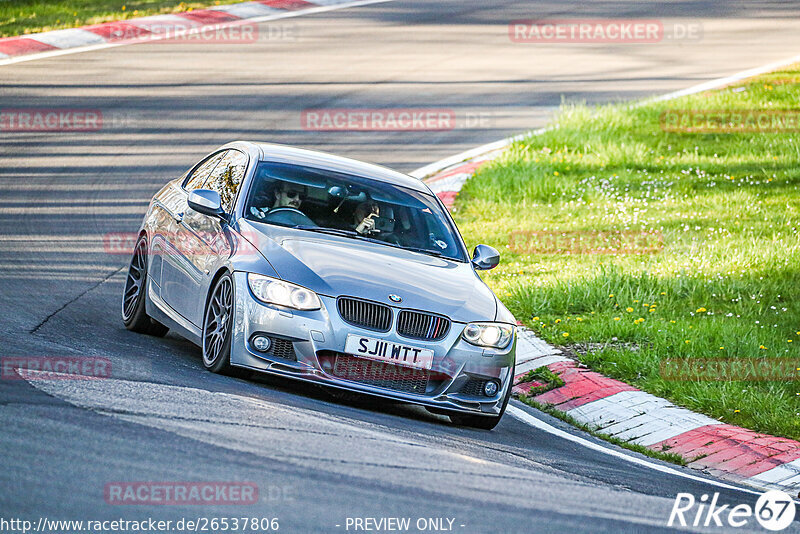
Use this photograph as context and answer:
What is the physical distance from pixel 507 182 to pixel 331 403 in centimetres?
873

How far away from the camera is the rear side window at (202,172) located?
32.5 ft

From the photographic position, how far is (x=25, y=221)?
515 inches

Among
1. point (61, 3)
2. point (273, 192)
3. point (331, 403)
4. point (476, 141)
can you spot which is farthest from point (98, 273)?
point (61, 3)

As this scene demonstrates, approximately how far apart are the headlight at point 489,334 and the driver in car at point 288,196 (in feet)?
5.81

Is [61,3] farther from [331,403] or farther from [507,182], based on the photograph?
[331,403]

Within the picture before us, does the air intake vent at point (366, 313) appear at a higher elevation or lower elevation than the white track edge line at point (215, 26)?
lower

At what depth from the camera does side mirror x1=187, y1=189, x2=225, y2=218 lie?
8.70 m

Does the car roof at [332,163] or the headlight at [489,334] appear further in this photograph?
the car roof at [332,163]
